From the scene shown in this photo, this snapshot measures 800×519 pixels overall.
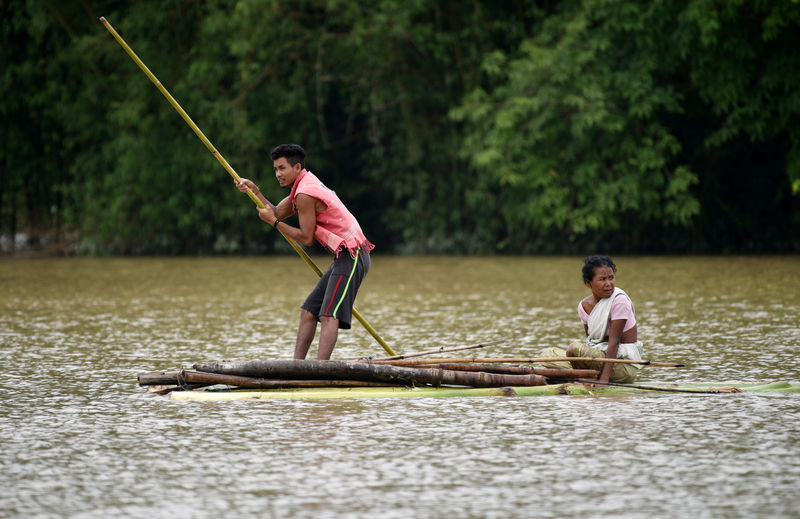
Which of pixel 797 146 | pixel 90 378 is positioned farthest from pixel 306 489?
pixel 797 146

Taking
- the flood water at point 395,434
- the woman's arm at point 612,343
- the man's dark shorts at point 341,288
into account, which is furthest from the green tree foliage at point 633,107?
the man's dark shorts at point 341,288

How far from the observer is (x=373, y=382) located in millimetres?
6715

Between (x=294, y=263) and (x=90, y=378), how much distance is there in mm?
14405

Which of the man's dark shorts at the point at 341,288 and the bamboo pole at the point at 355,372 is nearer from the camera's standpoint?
the bamboo pole at the point at 355,372

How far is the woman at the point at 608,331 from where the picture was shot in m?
6.81

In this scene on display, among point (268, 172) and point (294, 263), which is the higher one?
point (268, 172)

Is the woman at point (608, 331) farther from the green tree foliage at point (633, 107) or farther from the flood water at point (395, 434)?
the green tree foliage at point (633, 107)

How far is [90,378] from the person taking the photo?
744 cm

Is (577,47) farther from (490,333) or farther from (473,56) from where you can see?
(490,333)

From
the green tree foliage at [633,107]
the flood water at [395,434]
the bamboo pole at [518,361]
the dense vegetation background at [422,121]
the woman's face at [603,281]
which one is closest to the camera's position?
A: the flood water at [395,434]

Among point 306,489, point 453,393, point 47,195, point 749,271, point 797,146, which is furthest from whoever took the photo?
point 47,195

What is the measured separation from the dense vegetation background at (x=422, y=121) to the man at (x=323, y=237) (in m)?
14.8

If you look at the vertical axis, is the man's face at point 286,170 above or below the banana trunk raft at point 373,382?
above

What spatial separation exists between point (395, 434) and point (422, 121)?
20841mm
